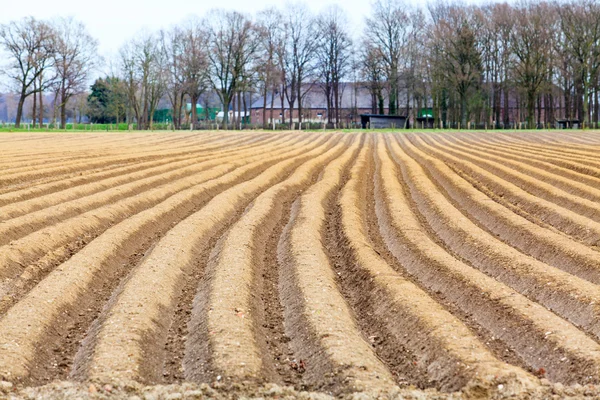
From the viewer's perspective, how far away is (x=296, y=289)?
32.7 ft

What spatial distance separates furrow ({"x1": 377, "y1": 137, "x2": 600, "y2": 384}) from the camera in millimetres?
7309

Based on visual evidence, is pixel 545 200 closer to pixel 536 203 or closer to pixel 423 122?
pixel 536 203

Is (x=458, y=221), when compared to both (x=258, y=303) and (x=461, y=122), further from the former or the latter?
(x=461, y=122)

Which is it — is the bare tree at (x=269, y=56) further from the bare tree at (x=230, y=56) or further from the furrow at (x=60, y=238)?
the furrow at (x=60, y=238)

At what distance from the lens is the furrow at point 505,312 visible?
7309 mm

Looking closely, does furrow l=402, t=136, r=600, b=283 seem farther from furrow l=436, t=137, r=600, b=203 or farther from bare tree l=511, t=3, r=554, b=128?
bare tree l=511, t=3, r=554, b=128

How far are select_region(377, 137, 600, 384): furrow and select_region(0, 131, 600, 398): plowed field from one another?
3cm

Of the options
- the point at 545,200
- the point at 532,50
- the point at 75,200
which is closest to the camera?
the point at 75,200

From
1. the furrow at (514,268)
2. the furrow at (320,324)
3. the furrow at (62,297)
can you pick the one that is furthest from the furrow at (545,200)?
the furrow at (62,297)

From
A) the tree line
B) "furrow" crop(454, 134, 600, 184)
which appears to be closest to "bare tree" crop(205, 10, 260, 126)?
the tree line

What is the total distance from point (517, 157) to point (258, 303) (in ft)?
70.8

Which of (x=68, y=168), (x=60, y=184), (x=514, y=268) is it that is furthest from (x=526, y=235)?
(x=68, y=168)

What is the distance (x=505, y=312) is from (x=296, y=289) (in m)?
2.60

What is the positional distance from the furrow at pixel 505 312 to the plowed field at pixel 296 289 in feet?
0.08
